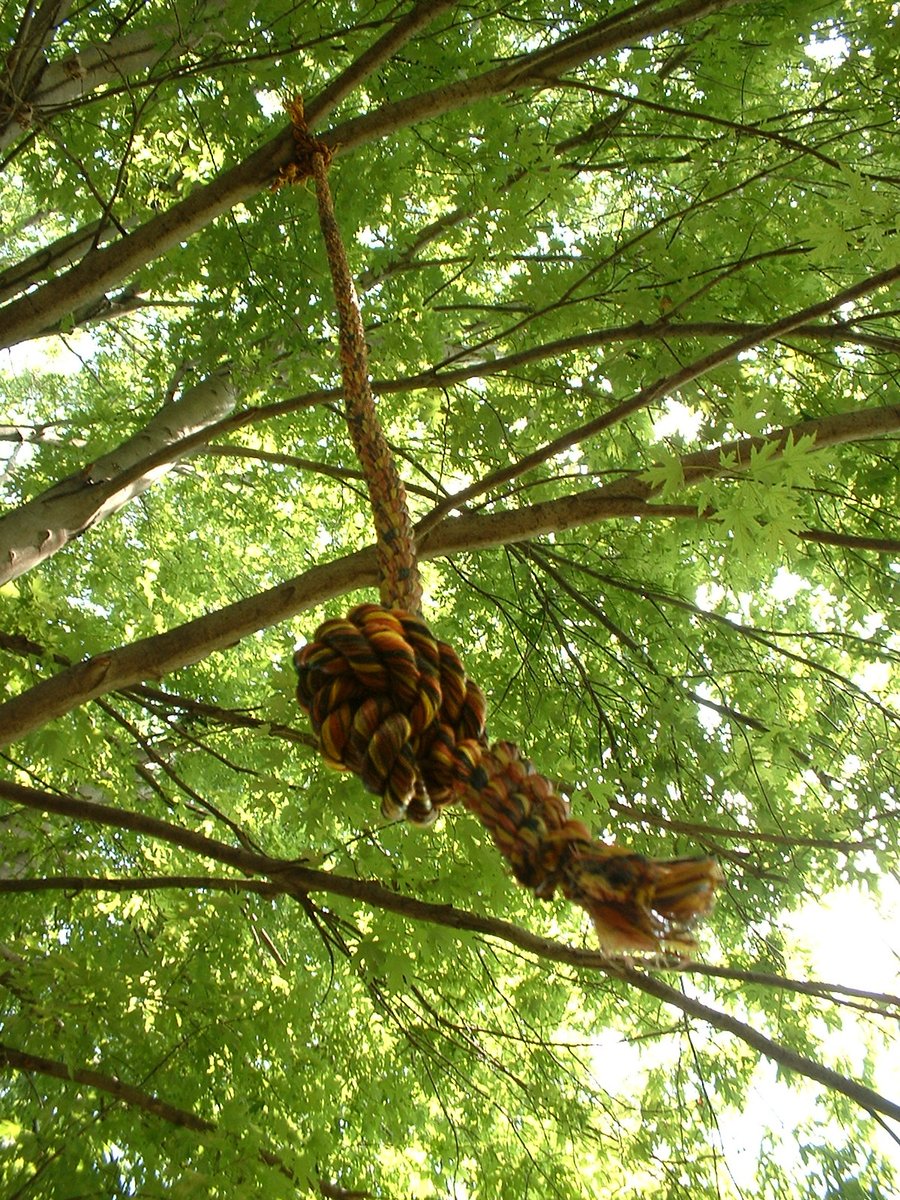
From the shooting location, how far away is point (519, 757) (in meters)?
0.87

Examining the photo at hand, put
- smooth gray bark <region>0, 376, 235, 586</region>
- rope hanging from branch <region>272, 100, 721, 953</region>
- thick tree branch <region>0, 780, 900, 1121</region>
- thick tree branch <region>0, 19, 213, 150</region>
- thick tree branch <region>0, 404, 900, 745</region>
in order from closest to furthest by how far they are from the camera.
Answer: rope hanging from branch <region>272, 100, 721, 953</region>
thick tree branch <region>0, 780, 900, 1121</region>
thick tree branch <region>0, 404, 900, 745</region>
thick tree branch <region>0, 19, 213, 150</region>
smooth gray bark <region>0, 376, 235, 586</region>

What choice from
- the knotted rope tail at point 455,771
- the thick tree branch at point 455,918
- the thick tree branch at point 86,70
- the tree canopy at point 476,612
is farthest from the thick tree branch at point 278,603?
the thick tree branch at point 86,70

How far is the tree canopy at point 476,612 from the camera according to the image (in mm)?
1936

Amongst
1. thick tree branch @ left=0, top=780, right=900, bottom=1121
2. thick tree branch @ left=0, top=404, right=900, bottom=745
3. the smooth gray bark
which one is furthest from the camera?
the smooth gray bark

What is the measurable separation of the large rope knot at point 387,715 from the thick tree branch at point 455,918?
41cm

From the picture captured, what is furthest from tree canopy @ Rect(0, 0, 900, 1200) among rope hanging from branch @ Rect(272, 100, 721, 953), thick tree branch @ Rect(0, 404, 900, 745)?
rope hanging from branch @ Rect(272, 100, 721, 953)

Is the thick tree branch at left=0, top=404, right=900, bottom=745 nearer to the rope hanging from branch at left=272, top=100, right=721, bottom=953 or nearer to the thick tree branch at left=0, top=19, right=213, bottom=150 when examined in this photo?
the rope hanging from branch at left=272, top=100, right=721, bottom=953

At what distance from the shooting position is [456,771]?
83cm

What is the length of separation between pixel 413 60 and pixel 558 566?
199 centimetres

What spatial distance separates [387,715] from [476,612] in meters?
2.76

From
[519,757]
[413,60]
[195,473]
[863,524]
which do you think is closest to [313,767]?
[519,757]

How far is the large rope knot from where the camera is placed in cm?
82

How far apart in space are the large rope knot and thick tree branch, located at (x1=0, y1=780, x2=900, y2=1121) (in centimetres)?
41

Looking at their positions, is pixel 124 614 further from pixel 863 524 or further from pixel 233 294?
pixel 863 524
